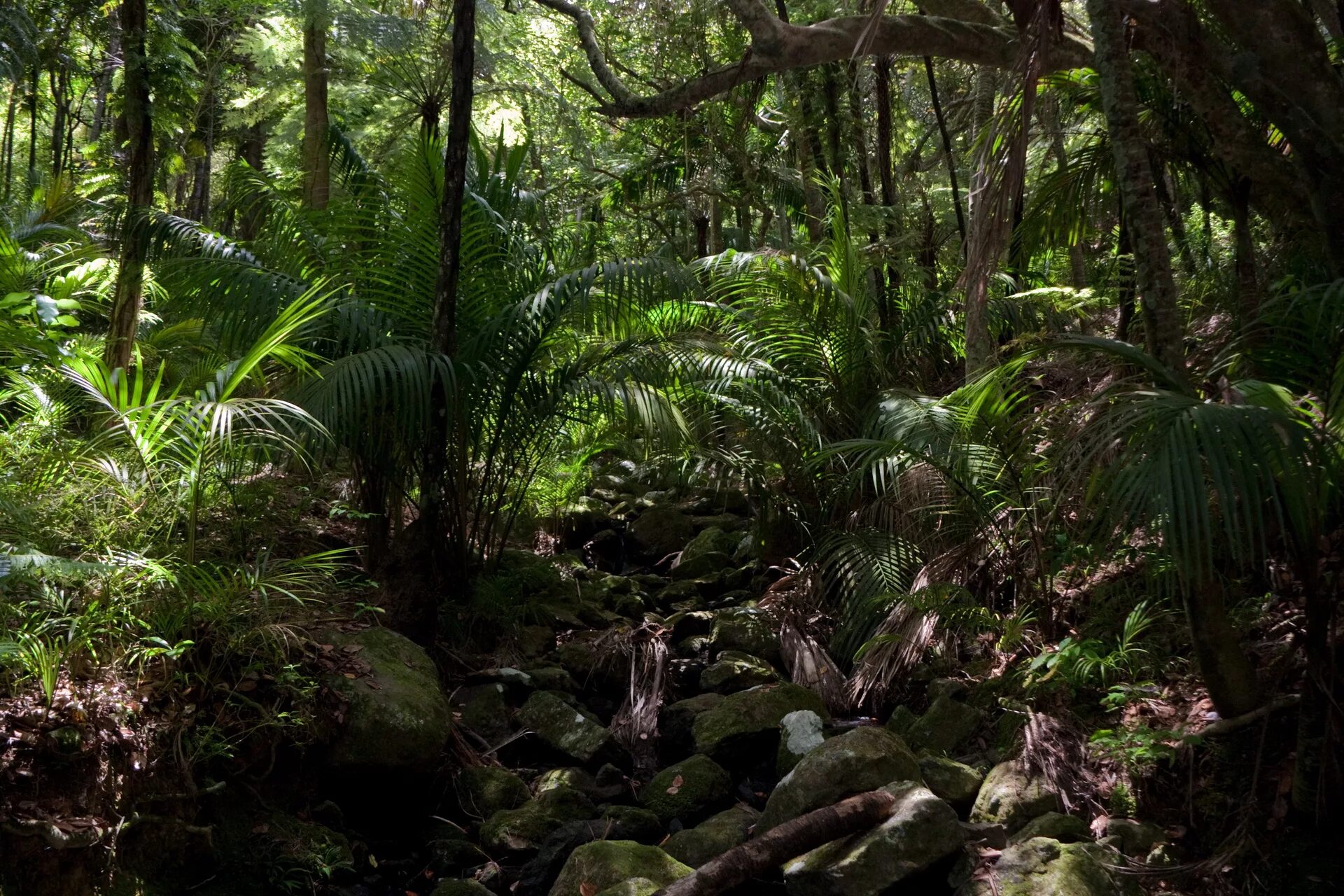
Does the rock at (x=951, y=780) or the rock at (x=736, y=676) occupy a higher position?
the rock at (x=736, y=676)

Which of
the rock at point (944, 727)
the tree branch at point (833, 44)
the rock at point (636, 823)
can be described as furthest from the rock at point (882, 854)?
the tree branch at point (833, 44)

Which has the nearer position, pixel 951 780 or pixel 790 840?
pixel 790 840

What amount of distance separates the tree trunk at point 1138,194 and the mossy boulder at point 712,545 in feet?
14.3

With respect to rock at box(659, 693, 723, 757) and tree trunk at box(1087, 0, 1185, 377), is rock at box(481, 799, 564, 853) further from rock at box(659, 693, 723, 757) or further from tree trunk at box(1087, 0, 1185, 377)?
tree trunk at box(1087, 0, 1185, 377)

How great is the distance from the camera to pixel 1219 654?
3.46 metres

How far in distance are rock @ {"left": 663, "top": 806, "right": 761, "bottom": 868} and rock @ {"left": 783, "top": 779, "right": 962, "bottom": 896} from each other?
41 cm

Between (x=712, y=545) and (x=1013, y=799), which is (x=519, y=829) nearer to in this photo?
(x=1013, y=799)

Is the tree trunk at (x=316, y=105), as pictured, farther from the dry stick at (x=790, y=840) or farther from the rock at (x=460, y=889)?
the dry stick at (x=790, y=840)

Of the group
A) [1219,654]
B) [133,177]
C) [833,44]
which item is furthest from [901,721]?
[133,177]

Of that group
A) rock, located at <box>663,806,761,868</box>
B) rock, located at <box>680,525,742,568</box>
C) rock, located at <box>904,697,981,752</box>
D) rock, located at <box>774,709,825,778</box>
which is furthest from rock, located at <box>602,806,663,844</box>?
rock, located at <box>680,525,742,568</box>

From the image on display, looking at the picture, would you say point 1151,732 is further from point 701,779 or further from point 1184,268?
point 1184,268

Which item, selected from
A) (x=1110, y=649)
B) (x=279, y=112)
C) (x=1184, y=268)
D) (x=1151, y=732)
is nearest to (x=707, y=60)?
(x=1184, y=268)

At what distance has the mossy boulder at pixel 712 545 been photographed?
24.9ft

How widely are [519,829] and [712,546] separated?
370 centimetres
